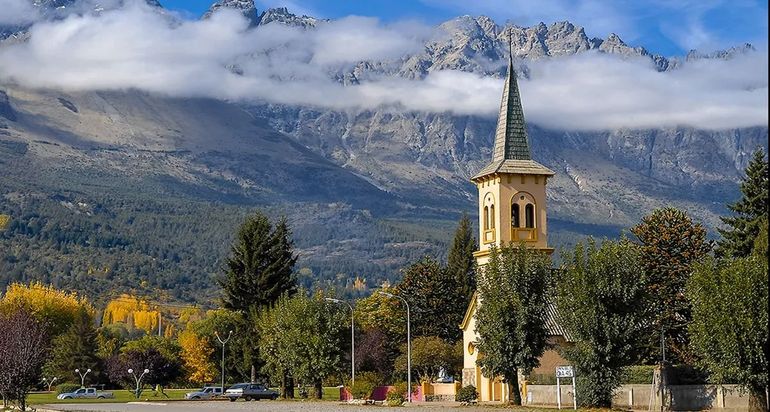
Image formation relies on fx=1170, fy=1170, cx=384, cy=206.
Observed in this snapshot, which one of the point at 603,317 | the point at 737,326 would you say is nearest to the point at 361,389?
the point at 603,317

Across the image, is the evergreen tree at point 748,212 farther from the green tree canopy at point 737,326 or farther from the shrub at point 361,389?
the shrub at point 361,389

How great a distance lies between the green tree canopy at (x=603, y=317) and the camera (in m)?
56.7

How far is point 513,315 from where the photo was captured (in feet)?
203

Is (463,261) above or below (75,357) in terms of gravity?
above

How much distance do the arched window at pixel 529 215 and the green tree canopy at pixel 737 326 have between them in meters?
25.1

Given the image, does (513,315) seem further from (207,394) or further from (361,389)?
(207,394)

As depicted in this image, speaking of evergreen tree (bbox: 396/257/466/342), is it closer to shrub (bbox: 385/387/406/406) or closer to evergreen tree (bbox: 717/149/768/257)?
shrub (bbox: 385/387/406/406)

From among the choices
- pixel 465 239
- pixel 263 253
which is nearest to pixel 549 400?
pixel 263 253

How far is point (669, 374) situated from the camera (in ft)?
200

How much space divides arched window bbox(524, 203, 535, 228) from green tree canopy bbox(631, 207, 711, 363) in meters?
6.92

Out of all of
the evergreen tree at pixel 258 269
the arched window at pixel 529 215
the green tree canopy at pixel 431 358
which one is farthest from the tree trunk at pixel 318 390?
the arched window at pixel 529 215

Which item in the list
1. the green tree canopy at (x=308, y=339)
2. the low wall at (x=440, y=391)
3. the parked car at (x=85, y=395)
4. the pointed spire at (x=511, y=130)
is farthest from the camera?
the parked car at (x=85, y=395)

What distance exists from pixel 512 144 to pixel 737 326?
30.5 meters

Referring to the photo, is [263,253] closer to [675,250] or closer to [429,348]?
[429,348]
